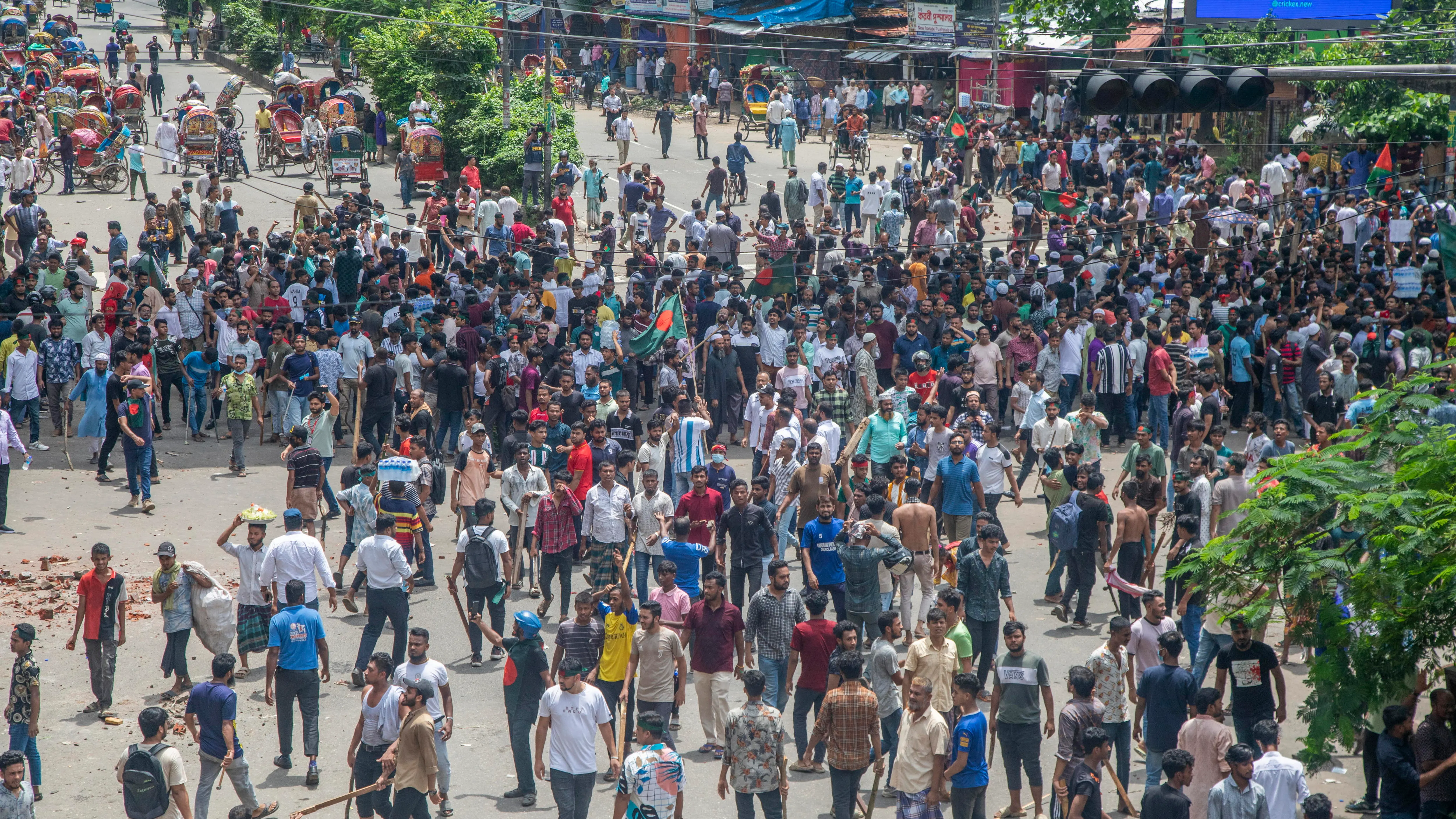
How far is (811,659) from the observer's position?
31.8 feet

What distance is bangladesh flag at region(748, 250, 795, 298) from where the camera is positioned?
64.8ft

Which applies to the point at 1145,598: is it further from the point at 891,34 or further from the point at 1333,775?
the point at 891,34

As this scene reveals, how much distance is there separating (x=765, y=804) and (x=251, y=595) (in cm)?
466

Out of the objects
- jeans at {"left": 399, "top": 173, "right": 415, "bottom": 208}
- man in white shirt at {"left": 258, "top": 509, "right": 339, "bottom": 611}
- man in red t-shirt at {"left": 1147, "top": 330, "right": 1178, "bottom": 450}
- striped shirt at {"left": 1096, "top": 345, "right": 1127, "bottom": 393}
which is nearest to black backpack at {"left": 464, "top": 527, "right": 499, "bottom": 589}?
man in white shirt at {"left": 258, "top": 509, "right": 339, "bottom": 611}

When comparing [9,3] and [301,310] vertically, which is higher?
[9,3]

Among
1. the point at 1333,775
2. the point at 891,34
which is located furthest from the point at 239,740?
the point at 891,34

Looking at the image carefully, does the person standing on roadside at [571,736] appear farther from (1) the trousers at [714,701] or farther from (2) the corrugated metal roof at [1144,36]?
(2) the corrugated metal roof at [1144,36]

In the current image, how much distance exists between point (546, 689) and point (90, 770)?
3.33 m

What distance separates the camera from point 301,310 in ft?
61.1

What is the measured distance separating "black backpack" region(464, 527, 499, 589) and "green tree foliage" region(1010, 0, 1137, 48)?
3016 centimetres

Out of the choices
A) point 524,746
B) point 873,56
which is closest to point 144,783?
point 524,746

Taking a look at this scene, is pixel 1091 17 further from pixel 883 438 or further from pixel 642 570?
pixel 642 570

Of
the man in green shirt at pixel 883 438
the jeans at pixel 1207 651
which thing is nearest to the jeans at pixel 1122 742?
the jeans at pixel 1207 651

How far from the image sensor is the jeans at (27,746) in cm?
959
